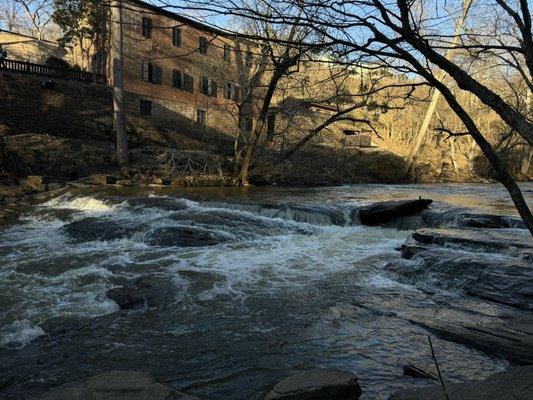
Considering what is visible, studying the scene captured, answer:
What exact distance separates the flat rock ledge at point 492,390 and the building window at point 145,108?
30224 mm

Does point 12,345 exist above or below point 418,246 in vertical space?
below

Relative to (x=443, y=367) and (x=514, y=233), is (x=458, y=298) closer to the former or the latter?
(x=443, y=367)

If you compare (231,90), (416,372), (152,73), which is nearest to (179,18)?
(416,372)

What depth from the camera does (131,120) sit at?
2934 cm

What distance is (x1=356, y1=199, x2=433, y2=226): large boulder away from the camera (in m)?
12.6

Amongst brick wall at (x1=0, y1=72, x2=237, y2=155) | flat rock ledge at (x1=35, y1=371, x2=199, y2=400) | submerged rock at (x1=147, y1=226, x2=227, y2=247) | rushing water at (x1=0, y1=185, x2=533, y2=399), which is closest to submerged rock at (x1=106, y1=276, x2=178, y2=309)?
rushing water at (x1=0, y1=185, x2=533, y2=399)

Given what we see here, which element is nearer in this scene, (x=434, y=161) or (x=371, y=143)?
(x=434, y=161)

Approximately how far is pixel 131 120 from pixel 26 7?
889 inches

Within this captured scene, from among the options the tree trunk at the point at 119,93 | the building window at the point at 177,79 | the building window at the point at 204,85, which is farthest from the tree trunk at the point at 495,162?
the building window at the point at 204,85

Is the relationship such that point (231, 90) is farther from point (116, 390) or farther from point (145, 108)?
point (116, 390)

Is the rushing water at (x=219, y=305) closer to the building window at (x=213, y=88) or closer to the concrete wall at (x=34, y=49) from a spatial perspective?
the building window at (x=213, y=88)

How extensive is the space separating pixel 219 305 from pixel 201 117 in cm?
3072

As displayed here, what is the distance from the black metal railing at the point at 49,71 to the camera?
25.5 metres

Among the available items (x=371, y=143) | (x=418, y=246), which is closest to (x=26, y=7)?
(x=371, y=143)
